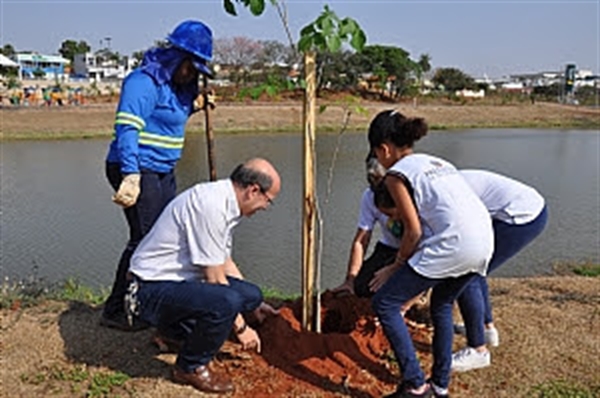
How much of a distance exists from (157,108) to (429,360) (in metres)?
1.94

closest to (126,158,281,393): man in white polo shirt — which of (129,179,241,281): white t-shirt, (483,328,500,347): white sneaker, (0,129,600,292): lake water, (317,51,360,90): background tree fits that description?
(129,179,241,281): white t-shirt

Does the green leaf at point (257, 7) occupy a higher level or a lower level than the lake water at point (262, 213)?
higher

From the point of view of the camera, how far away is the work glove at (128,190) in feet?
10.5

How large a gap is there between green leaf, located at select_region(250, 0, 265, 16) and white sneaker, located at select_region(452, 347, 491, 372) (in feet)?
6.31

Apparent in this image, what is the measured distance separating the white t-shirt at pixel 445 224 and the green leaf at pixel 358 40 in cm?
Result: 56

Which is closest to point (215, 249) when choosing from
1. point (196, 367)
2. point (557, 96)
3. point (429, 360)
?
point (196, 367)

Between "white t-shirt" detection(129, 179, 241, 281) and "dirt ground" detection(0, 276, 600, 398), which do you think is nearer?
"white t-shirt" detection(129, 179, 241, 281)

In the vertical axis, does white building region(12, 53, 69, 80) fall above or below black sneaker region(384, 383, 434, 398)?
above

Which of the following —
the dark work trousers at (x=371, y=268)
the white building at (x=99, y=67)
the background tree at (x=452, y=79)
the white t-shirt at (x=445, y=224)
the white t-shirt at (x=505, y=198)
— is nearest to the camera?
the white t-shirt at (x=445, y=224)

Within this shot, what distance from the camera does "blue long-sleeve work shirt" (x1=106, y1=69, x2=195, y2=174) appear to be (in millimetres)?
3203

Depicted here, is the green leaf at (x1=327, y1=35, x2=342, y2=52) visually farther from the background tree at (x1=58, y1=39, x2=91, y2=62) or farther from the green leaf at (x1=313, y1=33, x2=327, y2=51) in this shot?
the background tree at (x1=58, y1=39, x2=91, y2=62)

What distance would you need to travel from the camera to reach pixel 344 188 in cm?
1123

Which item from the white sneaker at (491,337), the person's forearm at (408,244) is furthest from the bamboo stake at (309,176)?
the white sneaker at (491,337)

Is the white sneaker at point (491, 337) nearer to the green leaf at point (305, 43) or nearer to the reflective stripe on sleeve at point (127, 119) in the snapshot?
the green leaf at point (305, 43)
